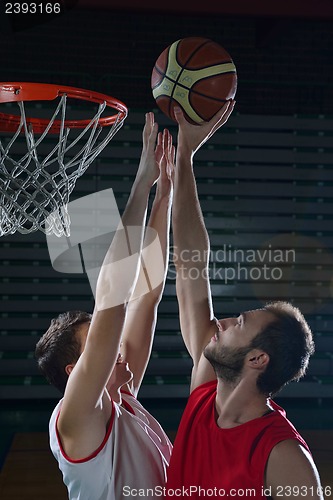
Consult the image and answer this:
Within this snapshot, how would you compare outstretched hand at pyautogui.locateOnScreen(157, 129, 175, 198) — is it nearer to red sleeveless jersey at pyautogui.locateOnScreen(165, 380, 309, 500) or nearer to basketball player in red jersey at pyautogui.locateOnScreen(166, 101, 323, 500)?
basketball player in red jersey at pyautogui.locateOnScreen(166, 101, 323, 500)

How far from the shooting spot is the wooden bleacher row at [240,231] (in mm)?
7883

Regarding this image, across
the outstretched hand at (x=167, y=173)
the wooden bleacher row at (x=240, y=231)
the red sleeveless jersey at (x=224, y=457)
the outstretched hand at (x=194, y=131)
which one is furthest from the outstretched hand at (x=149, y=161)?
the wooden bleacher row at (x=240, y=231)

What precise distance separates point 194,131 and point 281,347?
873mm

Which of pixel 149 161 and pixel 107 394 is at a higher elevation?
pixel 149 161

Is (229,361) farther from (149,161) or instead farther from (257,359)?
(149,161)

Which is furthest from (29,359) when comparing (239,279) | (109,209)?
(239,279)

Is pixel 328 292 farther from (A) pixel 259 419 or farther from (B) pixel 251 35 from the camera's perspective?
(A) pixel 259 419

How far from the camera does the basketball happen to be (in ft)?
9.28

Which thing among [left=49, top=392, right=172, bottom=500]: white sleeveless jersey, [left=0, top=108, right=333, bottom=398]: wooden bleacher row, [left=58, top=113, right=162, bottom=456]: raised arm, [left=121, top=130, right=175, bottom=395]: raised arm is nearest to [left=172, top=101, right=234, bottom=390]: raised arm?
[left=121, top=130, right=175, bottom=395]: raised arm

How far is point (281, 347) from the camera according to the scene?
7.38 feet

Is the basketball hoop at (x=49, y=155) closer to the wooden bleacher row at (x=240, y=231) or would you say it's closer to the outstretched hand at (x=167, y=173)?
the outstretched hand at (x=167, y=173)

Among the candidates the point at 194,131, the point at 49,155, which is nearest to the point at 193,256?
the point at 194,131

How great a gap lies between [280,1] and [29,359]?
471 cm

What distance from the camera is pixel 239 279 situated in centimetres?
812
